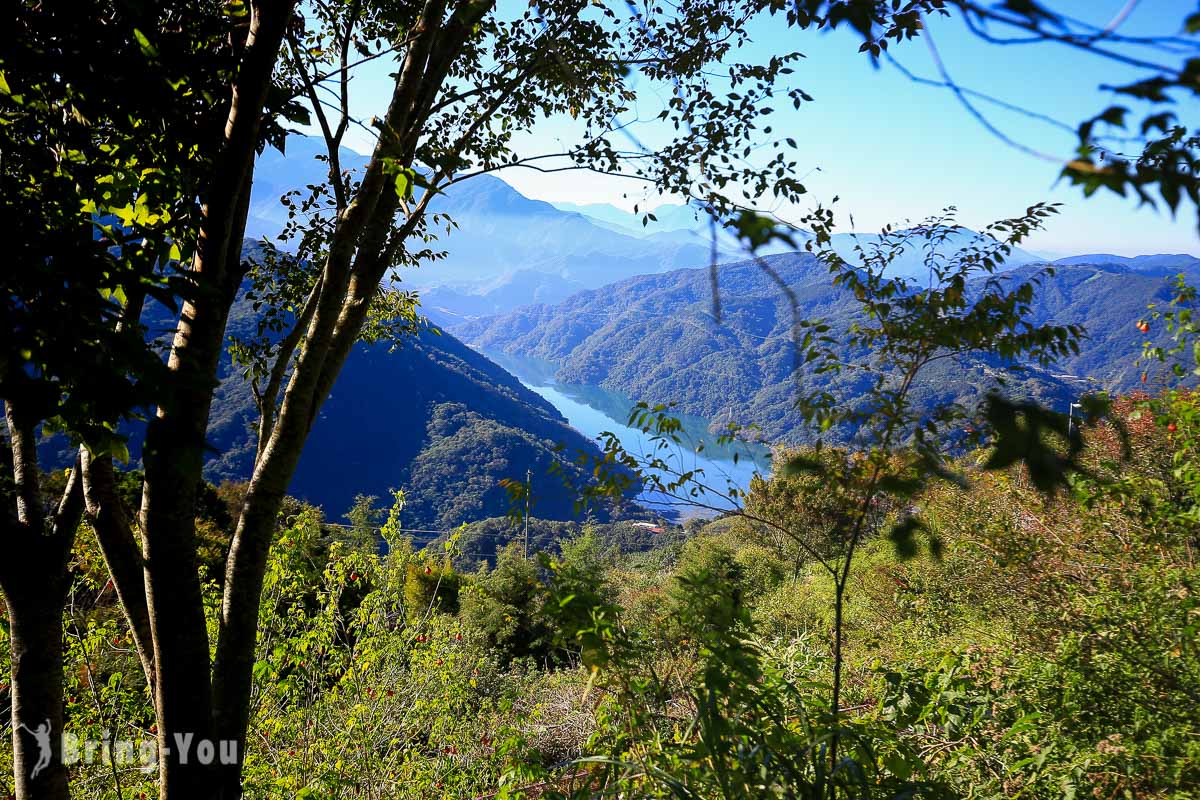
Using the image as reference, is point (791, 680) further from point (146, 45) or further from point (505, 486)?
point (146, 45)

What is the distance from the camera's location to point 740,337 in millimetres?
52750

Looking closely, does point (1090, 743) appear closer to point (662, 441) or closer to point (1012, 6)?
point (662, 441)

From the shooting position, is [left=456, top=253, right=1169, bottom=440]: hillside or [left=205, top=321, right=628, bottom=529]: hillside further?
[left=205, top=321, right=628, bottom=529]: hillside

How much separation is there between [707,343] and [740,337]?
798 centimetres

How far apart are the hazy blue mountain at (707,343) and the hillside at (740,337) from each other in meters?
0.04

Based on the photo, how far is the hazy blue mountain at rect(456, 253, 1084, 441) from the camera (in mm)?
2307

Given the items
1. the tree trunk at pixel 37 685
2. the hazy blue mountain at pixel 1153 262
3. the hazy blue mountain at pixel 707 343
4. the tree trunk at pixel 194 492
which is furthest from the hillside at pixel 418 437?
the tree trunk at pixel 194 492

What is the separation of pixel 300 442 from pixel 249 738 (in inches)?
86.5

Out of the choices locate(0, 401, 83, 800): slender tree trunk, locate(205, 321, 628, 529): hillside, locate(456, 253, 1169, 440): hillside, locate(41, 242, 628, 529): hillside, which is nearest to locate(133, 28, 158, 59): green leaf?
locate(0, 401, 83, 800): slender tree trunk

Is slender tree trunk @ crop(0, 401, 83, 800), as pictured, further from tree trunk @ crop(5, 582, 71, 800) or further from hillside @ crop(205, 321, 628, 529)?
hillside @ crop(205, 321, 628, 529)

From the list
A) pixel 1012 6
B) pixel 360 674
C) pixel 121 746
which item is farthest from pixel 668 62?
pixel 121 746

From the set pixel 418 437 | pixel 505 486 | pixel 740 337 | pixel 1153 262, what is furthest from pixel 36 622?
pixel 1153 262

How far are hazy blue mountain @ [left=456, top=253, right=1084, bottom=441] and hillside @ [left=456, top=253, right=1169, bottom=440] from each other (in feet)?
0.12

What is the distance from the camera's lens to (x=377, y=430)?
5334cm
